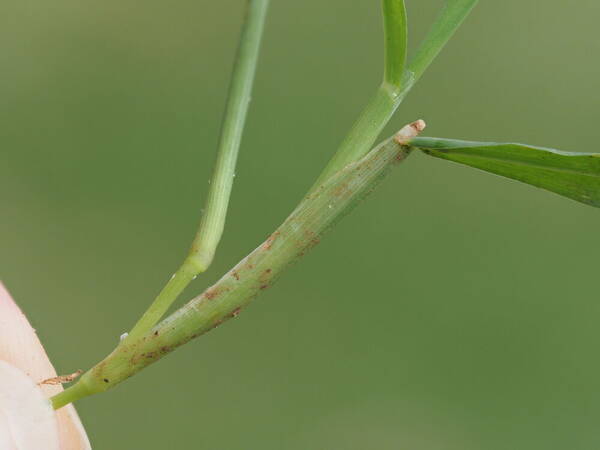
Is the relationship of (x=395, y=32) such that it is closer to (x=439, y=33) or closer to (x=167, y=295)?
(x=439, y=33)

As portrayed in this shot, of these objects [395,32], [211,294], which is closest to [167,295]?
[211,294]

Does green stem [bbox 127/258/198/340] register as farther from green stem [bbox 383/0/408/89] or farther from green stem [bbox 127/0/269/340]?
green stem [bbox 383/0/408/89]

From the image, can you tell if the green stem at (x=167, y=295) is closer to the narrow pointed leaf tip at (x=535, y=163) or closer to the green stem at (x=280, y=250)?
the green stem at (x=280, y=250)

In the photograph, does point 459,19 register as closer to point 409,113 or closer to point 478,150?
point 478,150

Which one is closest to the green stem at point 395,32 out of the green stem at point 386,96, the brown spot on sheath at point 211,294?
the green stem at point 386,96

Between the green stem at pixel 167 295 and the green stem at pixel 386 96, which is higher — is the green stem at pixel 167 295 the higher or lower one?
the lower one

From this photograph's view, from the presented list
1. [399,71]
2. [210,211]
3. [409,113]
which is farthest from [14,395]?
[409,113]

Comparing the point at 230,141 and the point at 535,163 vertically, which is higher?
the point at 230,141
